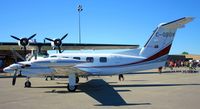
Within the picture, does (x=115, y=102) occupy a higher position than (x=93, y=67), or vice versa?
(x=93, y=67)

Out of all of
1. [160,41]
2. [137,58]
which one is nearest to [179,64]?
[160,41]

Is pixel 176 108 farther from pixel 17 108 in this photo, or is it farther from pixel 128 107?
pixel 17 108

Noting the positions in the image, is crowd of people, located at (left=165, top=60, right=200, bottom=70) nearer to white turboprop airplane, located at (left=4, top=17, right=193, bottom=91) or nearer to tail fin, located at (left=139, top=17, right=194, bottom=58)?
tail fin, located at (left=139, top=17, right=194, bottom=58)

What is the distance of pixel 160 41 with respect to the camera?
2075 centimetres

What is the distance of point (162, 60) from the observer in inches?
814

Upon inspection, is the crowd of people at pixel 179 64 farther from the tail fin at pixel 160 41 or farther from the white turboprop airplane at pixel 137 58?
the white turboprop airplane at pixel 137 58

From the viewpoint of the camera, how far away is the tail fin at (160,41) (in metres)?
20.6

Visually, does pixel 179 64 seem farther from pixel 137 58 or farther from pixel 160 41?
pixel 137 58

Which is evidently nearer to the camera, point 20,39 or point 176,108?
point 176,108

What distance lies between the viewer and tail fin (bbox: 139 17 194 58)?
20.6 metres

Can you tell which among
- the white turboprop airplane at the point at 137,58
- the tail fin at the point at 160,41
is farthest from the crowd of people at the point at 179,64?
the white turboprop airplane at the point at 137,58

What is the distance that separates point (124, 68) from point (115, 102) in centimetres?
809

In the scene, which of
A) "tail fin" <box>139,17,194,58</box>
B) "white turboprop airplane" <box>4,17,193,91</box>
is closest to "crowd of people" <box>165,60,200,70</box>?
"tail fin" <box>139,17,194,58</box>

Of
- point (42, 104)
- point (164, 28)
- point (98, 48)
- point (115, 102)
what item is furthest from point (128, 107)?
point (98, 48)
